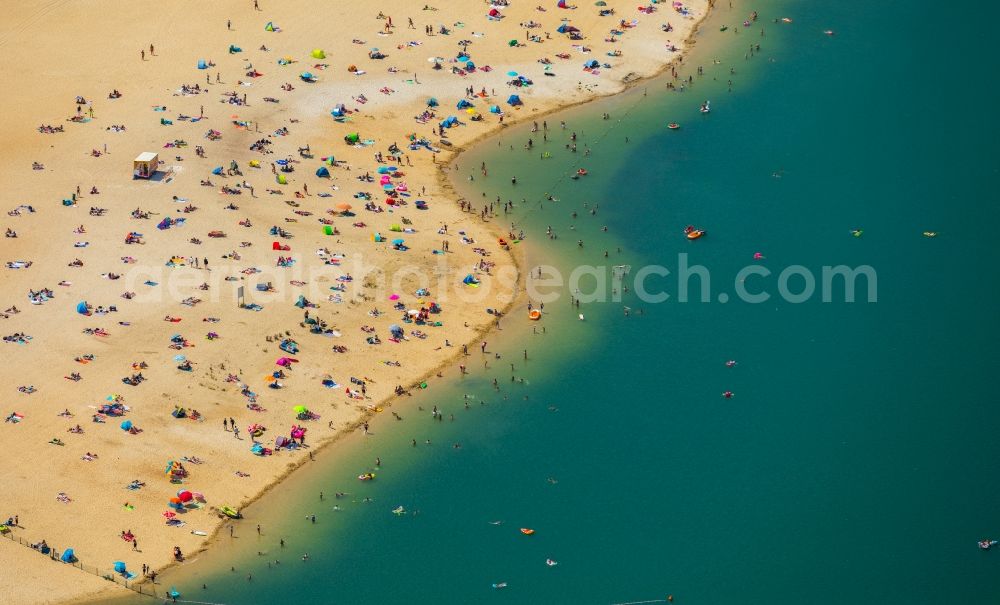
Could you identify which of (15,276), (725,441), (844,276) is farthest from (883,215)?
(15,276)

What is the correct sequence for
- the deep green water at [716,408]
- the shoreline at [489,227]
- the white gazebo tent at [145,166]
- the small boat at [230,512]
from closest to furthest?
the deep green water at [716,408] < the small boat at [230,512] < the shoreline at [489,227] < the white gazebo tent at [145,166]

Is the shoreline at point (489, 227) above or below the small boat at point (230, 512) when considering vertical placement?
above

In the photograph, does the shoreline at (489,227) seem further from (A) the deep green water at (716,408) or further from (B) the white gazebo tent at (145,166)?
(B) the white gazebo tent at (145,166)

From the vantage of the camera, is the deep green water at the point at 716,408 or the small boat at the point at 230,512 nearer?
the deep green water at the point at 716,408

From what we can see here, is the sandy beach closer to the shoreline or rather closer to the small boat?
the shoreline

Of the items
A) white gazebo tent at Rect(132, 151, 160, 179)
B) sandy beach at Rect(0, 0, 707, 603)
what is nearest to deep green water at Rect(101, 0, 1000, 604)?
sandy beach at Rect(0, 0, 707, 603)

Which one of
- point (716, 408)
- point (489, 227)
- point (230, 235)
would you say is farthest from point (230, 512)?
point (489, 227)

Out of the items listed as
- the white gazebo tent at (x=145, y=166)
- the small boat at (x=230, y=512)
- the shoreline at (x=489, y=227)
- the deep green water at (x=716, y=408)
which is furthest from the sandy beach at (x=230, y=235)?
the deep green water at (x=716, y=408)
